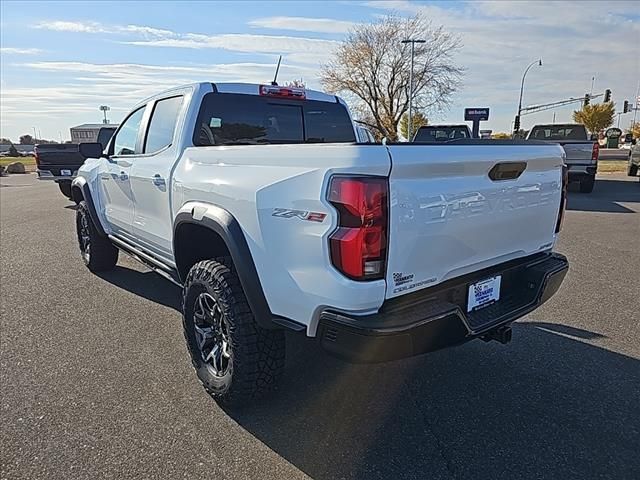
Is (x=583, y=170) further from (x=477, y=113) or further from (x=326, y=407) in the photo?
(x=477, y=113)

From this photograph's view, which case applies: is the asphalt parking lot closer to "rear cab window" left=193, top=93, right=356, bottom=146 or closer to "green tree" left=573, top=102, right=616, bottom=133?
"rear cab window" left=193, top=93, right=356, bottom=146

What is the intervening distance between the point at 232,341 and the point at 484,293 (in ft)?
4.84

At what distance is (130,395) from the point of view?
3.23m

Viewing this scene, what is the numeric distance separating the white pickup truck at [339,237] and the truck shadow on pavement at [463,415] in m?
0.43

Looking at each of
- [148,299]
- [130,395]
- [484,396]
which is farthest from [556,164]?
[148,299]

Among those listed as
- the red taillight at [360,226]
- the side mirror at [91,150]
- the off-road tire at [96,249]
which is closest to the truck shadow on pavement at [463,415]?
the red taillight at [360,226]

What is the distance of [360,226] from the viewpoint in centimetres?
215

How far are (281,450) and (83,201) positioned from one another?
4.50m

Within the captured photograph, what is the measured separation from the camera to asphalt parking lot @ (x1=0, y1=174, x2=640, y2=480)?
2545 millimetres

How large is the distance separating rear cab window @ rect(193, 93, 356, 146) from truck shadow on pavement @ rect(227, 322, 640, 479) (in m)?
1.79

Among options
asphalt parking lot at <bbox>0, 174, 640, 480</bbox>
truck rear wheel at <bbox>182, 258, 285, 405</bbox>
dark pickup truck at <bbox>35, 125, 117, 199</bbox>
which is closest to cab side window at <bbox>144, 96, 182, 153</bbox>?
truck rear wheel at <bbox>182, 258, 285, 405</bbox>

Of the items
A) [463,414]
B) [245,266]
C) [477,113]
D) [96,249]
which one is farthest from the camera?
[477,113]

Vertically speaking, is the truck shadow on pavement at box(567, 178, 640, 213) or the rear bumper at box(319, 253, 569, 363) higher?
the rear bumper at box(319, 253, 569, 363)

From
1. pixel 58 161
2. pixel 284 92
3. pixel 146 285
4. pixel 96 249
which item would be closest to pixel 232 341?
pixel 284 92
